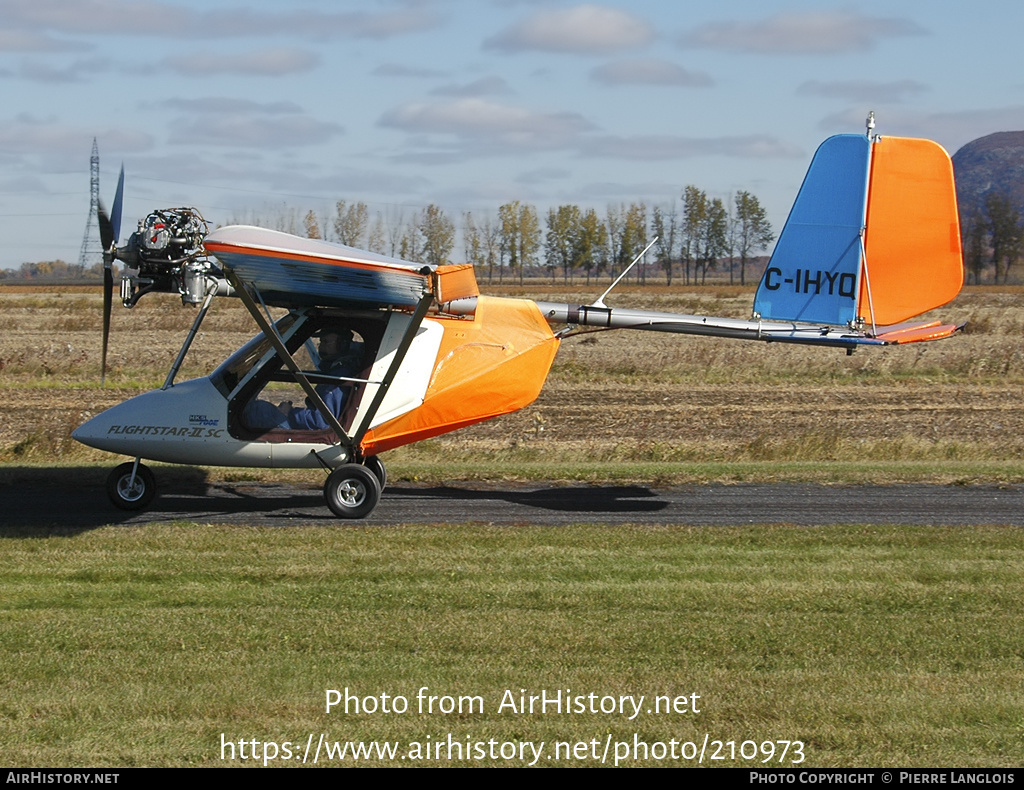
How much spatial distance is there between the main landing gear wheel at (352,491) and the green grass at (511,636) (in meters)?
0.70

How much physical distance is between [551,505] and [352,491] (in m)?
2.31

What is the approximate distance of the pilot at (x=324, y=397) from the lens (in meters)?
11.6

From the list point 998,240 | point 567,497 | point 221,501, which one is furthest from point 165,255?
point 998,240

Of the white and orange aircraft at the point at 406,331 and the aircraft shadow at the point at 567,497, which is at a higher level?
the white and orange aircraft at the point at 406,331

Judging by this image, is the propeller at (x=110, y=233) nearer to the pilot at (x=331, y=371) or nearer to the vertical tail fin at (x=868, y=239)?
the pilot at (x=331, y=371)

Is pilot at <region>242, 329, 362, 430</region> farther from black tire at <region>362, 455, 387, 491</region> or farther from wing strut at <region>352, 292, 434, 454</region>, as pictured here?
black tire at <region>362, 455, 387, 491</region>

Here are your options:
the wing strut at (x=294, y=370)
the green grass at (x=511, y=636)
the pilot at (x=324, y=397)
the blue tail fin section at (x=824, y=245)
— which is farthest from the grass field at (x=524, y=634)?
the blue tail fin section at (x=824, y=245)

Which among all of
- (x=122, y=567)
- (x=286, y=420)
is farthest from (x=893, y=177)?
(x=122, y=567)

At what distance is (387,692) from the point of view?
6266 millimetres

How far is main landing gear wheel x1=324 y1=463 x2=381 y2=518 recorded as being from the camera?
1127cm

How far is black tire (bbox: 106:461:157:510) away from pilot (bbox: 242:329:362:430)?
4.40 ft

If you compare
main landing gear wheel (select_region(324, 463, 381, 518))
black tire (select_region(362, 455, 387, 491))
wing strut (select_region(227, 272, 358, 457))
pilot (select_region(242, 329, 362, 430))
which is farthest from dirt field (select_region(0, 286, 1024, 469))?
main landing gear wheel (select_region(324, 463, 381, 518))
